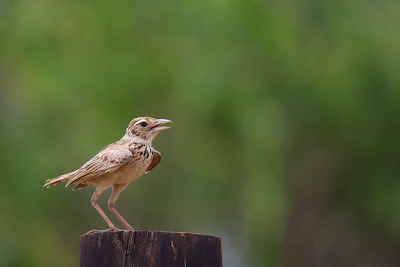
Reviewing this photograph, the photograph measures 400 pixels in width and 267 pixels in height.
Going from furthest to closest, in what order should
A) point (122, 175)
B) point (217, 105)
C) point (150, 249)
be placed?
point (217, 105) → point (122, 175) → point (150, 249)

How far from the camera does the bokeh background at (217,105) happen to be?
1380cm

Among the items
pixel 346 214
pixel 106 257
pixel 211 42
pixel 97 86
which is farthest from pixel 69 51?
pixel 106 257

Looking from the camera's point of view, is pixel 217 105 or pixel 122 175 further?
pixel 217 105

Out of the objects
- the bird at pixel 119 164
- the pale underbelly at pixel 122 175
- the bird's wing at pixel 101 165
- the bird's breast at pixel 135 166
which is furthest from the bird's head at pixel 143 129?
the bird's wing at pixel 101 165

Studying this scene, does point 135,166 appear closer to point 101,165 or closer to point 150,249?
point 101,165

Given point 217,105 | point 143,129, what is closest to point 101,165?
point 143,129

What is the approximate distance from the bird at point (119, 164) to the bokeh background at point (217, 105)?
5.44m

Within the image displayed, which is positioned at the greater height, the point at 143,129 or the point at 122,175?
the point at 143,129

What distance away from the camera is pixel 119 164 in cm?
765

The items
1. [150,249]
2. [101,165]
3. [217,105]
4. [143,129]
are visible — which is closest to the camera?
[150,249]

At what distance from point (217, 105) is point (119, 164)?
6.35 meters

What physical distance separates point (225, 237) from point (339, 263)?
6.73ft

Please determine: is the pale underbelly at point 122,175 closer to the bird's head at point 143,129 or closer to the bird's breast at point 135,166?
the bird's breast at point 135,166

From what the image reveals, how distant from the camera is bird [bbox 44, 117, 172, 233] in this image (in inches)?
300
